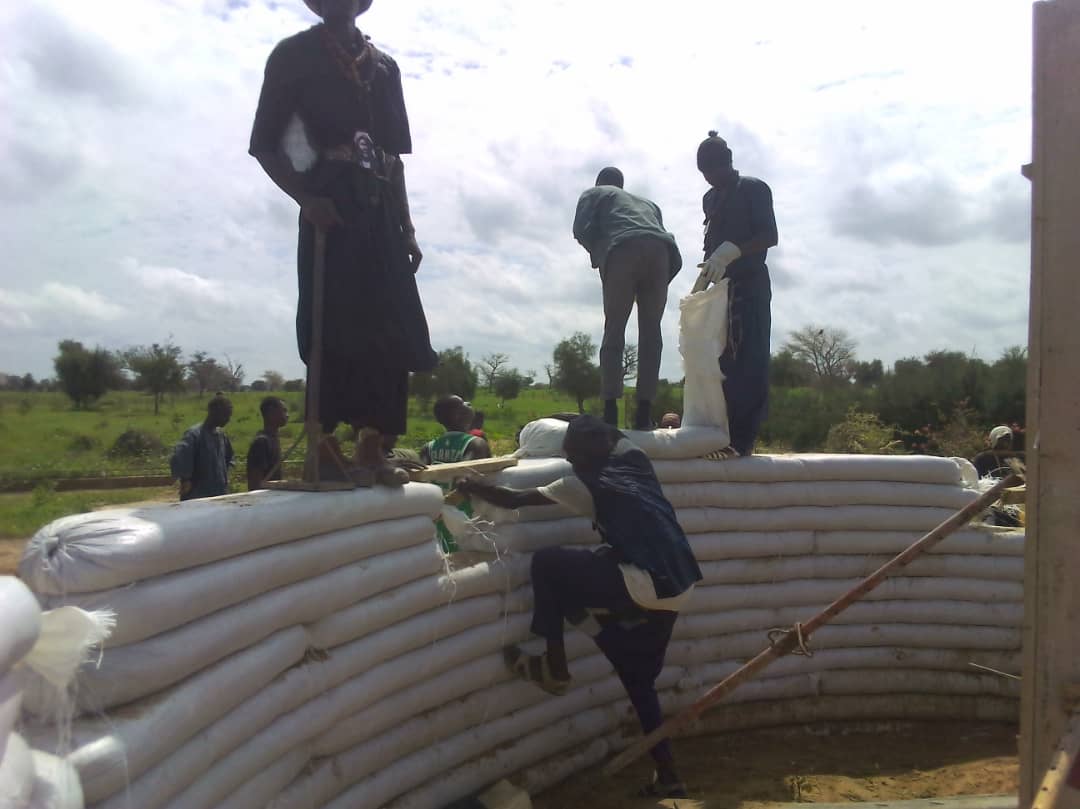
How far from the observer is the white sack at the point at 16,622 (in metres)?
1.35

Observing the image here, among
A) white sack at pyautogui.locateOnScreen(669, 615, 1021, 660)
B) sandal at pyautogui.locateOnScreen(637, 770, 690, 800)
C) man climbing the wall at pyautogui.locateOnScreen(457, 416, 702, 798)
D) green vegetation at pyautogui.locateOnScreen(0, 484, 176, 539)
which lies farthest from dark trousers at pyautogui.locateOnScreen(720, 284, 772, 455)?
green vegetation at pyautogui.locateOnScreen(0, 484, 176, 539)

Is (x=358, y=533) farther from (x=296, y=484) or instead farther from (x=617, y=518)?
(x=617, y=518)

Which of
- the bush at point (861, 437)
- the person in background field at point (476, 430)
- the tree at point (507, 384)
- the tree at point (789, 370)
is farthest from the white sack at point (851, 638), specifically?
A: the tree at point (507, 384)

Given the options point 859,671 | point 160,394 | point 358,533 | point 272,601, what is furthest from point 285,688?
point 160,394

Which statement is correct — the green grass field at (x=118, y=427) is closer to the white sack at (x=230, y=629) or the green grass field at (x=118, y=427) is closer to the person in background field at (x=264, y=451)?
the person in background field at (x=264, y=451)

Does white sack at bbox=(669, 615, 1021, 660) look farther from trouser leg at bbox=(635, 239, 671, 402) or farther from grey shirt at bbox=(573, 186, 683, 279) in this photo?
grey shirt at bbox=(573, 186, 683, 279)

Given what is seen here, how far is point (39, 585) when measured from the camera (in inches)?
67.3

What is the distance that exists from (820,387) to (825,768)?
2263cm

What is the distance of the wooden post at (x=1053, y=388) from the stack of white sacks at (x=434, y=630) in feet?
5.56

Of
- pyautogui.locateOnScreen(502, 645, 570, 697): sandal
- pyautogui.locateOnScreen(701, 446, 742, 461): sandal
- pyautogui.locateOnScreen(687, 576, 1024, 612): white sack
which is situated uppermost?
pyautogui.locateOnScreen(701, 446, 742, 461): sandal

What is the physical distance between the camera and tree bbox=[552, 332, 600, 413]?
93.4 ft

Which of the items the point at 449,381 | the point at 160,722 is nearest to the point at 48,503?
the point at 160,722

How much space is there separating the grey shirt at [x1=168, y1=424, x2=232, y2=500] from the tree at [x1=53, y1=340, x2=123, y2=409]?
32311 millimetres

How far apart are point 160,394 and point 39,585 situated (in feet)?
120
